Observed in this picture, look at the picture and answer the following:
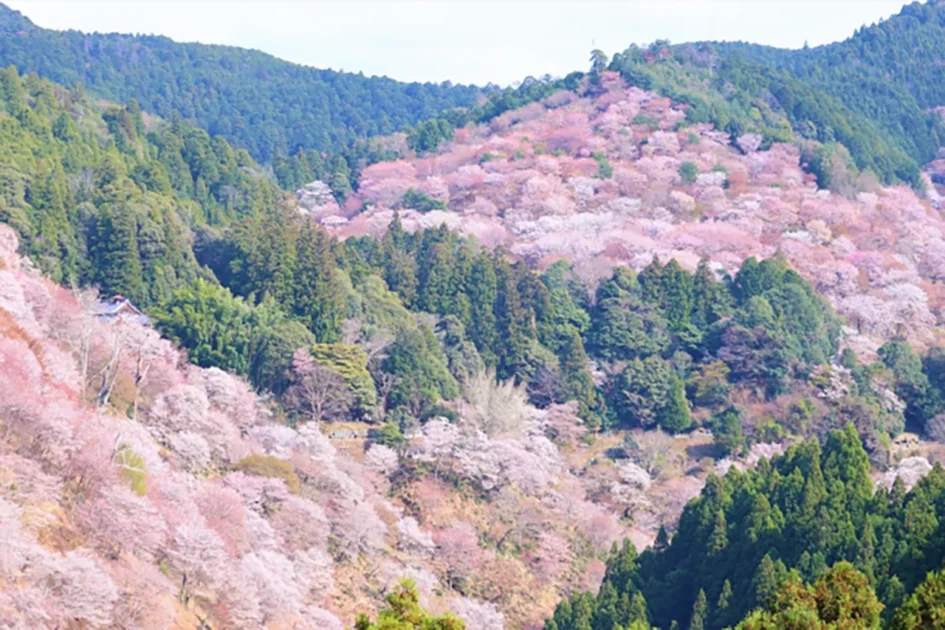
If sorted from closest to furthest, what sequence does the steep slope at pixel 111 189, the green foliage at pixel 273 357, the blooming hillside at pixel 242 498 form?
the blooming hillside at pixel 242 498 < the green foliage at pixel 273 357 < the steep slope at pixel 111 189

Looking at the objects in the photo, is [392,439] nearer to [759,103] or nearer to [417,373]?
[417,373]

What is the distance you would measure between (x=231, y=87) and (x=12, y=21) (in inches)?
671

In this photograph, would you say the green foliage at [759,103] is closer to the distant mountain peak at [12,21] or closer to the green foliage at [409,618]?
the distant mountain peak at [12,21]

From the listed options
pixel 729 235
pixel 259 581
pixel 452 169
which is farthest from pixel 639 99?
pixel 259 581

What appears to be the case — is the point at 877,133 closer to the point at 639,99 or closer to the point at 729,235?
the point at 639,99

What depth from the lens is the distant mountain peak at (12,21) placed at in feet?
425

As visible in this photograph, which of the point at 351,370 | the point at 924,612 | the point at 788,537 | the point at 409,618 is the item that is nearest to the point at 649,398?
the point at 351,370

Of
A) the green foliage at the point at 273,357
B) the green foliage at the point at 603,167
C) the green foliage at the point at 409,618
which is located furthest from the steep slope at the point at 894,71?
the green foliage at the point at 409,618

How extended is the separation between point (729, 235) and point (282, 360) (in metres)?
29.1

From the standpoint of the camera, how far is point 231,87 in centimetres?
13325

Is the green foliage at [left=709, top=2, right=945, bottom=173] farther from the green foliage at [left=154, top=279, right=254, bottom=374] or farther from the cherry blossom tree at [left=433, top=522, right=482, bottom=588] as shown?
the cherry blossom tree at [left=433, top=522, right=482, bottom=588]

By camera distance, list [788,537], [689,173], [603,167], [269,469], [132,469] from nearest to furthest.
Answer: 1. [132,469]
2. [788,537]
3. [269,469]
4. [689,173]
5. [603,167]

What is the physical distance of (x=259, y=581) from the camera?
37.6m

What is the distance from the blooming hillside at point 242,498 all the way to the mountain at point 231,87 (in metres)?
70.7
